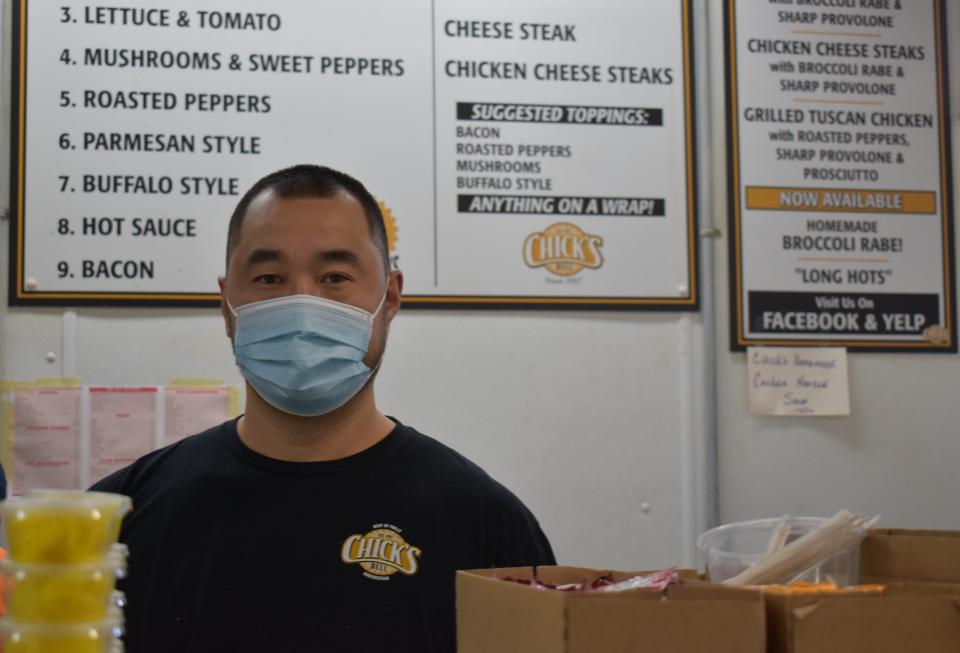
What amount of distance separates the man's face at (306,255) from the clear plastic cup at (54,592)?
1.10 m

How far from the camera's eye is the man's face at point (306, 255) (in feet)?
5.39

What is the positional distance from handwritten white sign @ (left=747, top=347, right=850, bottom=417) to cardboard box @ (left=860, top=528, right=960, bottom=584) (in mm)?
1574

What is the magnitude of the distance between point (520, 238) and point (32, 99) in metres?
1.20

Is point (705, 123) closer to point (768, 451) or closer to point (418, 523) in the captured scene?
point (768, 451)

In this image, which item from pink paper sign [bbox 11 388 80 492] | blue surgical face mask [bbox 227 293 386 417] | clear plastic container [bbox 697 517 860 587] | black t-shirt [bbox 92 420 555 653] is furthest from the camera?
pink paper sign [bbox 11 388 80 492]

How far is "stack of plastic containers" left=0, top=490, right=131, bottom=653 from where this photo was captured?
556 millimetres

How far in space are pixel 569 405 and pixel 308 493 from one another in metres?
0.97

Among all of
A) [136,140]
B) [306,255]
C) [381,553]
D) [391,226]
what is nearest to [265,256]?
[306,255]

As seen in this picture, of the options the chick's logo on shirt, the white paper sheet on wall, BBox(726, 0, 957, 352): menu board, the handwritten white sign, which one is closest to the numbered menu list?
the white paper sheet on wall

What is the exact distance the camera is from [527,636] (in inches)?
28.8

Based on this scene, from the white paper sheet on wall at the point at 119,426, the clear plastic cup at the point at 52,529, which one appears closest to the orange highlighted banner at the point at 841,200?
the white paper sheet on wall at the point at 119,426

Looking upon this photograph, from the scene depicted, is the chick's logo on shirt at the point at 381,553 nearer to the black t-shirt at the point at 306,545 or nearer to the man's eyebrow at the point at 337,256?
the black t-shirt at the point at 306,545

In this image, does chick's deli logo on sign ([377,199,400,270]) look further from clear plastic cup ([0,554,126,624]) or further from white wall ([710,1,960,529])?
Result: clear plastic cup ([0,554,126,624])

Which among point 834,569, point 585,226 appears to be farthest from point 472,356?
point 834,569
